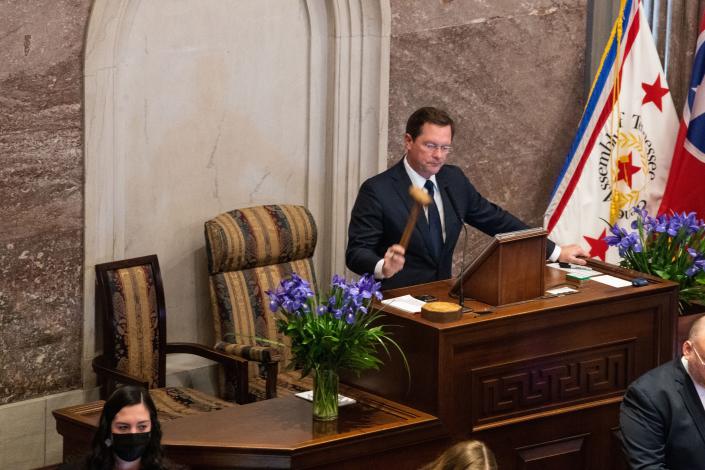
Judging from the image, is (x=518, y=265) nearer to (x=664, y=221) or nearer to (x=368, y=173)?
(x=664, y=221)

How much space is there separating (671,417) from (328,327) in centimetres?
117

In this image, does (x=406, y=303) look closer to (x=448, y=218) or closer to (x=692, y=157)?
(x=448, y=218)

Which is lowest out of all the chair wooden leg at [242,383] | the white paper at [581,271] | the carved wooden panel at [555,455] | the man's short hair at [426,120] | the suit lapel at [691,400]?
the carved wooden panel at [555,455]

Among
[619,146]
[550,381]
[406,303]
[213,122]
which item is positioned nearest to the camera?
[406,303]

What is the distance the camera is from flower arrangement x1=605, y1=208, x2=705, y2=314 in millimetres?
5707

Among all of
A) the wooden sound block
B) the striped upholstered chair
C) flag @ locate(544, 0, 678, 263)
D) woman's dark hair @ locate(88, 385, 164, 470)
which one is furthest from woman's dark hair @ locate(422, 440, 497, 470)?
flag @ locate(544, 0, 678, 263)

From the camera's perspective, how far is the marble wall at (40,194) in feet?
18.1

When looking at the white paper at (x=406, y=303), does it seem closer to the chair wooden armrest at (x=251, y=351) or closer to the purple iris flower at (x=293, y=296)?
the purple iris flower at (x=293, y=296)

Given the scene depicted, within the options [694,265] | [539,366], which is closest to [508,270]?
[539,366]

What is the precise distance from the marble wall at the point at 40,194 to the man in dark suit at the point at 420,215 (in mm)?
1307

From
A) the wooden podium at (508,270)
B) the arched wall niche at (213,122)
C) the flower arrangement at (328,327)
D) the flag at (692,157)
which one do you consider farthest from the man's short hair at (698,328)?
the flag at (692,157)

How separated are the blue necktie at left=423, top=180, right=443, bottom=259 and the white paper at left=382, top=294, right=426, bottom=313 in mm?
621

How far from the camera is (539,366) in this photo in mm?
4922

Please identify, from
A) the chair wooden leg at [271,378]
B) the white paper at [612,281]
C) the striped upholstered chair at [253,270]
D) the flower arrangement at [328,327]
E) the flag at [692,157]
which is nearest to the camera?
the flower arrangement at [328,327]
